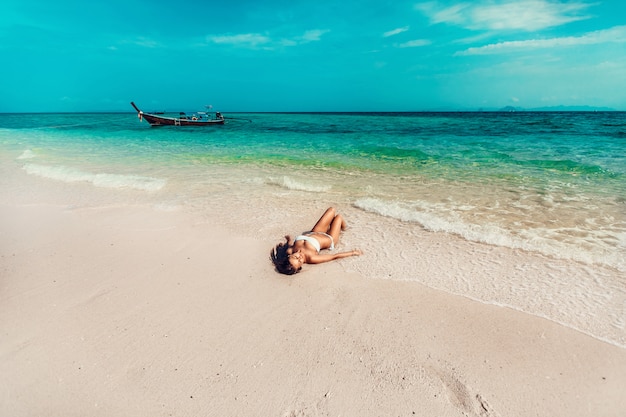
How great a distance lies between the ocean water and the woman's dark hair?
1.93ft

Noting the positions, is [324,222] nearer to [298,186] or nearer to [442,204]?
[442,204]

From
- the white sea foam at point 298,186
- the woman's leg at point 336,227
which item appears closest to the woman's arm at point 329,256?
the woman's leg at point 336,227

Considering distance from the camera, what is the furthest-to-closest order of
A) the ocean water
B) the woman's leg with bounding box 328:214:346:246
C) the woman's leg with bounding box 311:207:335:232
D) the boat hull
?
1. the boat hull
2. the woman's leg with bounding box 311:207:335:232
3. the woman's leg with bounding box 328:214:346:246
4. the ocean water

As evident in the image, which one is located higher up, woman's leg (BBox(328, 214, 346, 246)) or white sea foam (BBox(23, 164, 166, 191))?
woman's leg (BBox(328, 214, 346, 246))

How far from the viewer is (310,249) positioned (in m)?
5.19

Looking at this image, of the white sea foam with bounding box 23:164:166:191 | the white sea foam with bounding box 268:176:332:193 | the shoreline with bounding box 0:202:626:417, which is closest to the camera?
the shoreline with bounding box 0:202:626:417

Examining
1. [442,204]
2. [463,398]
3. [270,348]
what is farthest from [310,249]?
[442,204]

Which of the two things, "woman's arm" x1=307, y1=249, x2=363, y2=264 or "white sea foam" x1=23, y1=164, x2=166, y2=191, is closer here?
"woman's arm" x1=307, y1=249, x2=363, y2=264

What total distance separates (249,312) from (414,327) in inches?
70.6

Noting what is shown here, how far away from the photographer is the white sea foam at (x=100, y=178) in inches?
381

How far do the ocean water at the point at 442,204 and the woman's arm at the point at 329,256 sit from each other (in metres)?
0.16

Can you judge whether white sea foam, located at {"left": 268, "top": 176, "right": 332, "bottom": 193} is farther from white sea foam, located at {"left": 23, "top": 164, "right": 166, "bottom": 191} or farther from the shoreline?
the shoreline

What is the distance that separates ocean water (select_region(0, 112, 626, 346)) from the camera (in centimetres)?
444

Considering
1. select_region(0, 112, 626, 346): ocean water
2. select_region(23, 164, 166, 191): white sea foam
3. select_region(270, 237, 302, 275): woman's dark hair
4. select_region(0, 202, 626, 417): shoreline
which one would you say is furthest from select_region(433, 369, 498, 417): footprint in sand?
select_region(23, 164, 166, 191): white sea foam
